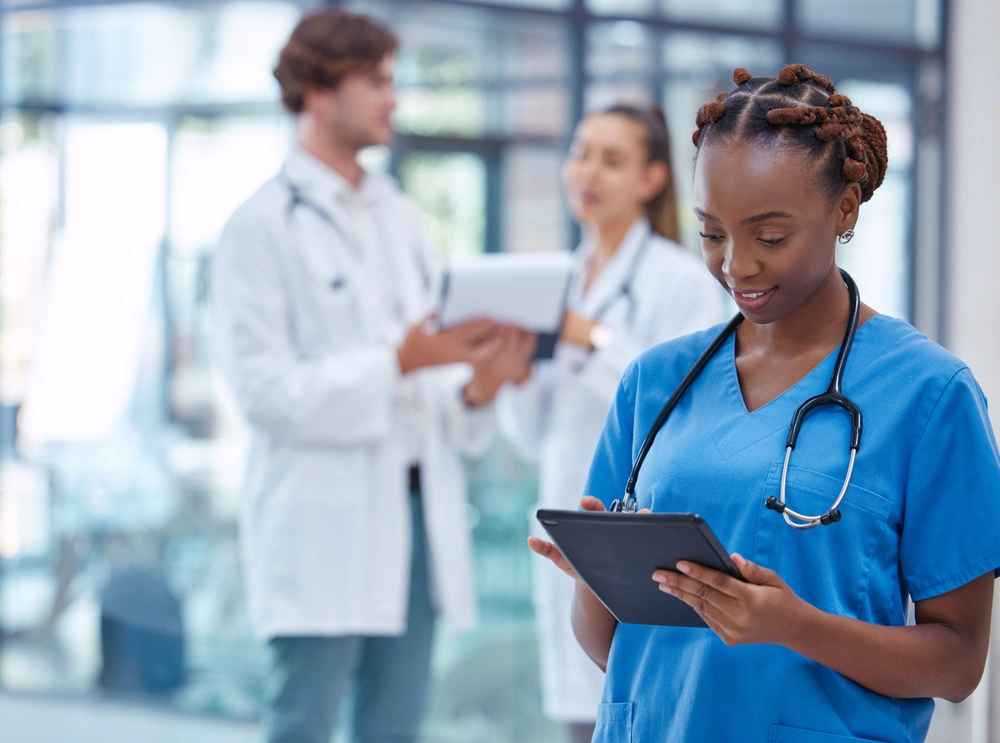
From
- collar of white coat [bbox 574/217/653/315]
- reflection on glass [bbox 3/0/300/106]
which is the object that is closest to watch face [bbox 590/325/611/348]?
collar of white coat [bbox 574/217/653/315]

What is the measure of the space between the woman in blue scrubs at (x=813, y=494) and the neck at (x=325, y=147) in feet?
4.82

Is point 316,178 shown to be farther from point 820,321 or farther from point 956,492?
point 956,492

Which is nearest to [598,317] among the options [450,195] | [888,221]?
[450,195]

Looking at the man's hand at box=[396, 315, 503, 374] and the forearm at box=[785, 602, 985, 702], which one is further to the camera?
the man's hand at box=[396, 315, 503, 374]

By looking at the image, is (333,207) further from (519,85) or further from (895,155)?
(895,155)

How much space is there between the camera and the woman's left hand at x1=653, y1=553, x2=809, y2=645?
954 millimetres

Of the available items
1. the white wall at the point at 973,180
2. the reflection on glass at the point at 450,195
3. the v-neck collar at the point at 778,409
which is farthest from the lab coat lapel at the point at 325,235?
the white wall at the point at 973,180

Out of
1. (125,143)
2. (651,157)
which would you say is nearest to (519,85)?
(651,157)

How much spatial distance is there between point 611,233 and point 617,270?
0.39 feet

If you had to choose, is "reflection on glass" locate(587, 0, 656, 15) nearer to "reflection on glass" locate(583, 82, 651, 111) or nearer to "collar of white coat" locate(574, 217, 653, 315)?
"reflection on glass" locate(583, 82, 651, 111)

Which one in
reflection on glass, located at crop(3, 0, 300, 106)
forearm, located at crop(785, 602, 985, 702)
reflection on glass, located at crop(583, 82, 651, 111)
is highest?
reflection on glass, located at crop(3, 0, 300, 106)

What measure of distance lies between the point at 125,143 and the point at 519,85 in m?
1.27

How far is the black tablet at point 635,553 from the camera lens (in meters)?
0.93

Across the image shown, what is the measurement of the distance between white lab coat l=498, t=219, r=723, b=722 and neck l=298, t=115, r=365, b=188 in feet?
2.02
